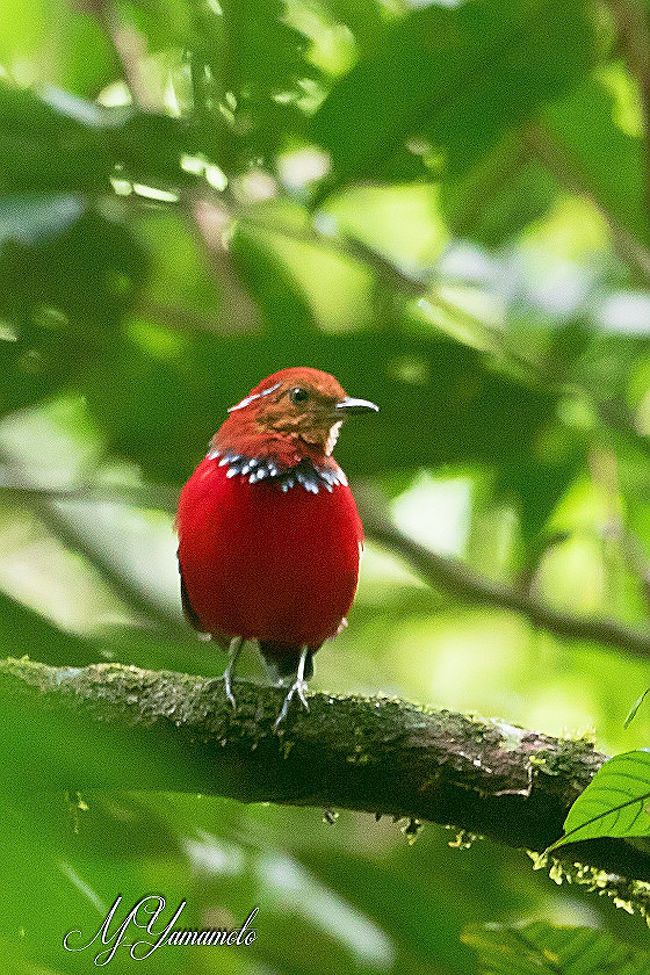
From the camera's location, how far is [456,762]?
2309mm

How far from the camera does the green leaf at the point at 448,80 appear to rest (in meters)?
2.96

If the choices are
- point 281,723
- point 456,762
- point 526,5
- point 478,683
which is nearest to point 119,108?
point 526,5

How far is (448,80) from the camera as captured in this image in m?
3.02

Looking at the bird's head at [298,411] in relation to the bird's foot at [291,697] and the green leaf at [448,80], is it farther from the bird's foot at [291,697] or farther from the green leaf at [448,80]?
the bird's foot at [291,697]

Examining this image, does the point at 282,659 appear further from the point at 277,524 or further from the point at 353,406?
the point at 353,406

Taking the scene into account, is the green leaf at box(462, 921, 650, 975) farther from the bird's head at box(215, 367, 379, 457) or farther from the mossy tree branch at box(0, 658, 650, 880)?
the bird's head at box(215, 367, 379, 457)

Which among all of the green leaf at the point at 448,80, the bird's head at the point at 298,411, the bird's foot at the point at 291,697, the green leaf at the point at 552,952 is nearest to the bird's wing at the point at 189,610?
the bird's head at the point at 298,411

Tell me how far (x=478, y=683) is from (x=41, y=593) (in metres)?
2.35

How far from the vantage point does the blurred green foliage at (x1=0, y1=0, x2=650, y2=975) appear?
2.62m

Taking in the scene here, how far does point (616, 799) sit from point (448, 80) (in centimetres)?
227

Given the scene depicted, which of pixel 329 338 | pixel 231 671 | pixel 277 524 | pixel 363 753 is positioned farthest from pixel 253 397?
pixel 363 753

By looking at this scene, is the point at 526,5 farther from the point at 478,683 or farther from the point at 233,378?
the point at 478,683

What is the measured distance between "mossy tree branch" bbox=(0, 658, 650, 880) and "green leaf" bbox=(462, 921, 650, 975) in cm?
42

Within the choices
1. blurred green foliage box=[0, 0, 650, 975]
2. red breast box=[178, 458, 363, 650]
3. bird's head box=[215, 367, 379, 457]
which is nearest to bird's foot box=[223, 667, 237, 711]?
blurred green foliage box=[0, 0, 650, 975]
